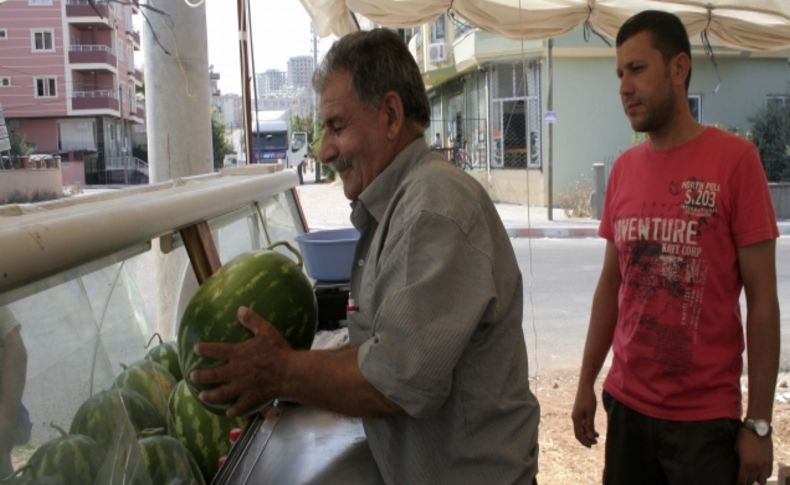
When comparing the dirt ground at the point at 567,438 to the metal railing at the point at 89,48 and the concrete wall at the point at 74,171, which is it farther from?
the metal railing at the point at 89,48

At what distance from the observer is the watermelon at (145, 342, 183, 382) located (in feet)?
6.97

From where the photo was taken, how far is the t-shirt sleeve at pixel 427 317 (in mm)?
1360

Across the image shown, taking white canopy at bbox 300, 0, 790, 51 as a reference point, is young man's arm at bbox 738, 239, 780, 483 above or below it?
below

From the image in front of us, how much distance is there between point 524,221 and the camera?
60.8 feet

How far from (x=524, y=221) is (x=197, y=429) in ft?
55.8

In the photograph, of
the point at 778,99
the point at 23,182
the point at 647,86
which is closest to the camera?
the point at 647,86

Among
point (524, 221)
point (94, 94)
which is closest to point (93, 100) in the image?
point (94, 94)

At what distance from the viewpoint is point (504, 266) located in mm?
1574

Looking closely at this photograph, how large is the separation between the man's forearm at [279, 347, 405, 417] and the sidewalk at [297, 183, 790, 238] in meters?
11.7

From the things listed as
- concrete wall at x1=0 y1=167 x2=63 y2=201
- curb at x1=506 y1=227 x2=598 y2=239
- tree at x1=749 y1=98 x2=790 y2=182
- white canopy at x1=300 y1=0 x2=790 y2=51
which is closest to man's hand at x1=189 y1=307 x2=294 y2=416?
white canopy at x1=300 y1=0 x2=790 y2=51

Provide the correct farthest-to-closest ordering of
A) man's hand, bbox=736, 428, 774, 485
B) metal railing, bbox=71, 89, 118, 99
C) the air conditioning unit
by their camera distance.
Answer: metal railing, bbox=71, 89, 118, 99 < the air conditioning unit < man's hand, bbox=736, 428, 774, 485

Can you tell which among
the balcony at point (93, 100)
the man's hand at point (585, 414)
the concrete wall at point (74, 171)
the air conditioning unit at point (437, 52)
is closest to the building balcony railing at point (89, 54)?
the balcony at point (93, 100)

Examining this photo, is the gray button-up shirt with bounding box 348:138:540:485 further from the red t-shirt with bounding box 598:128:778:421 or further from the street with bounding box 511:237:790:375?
the street with bounding box 511:237:790:375

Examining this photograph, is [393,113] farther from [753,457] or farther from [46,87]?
[46,87]
